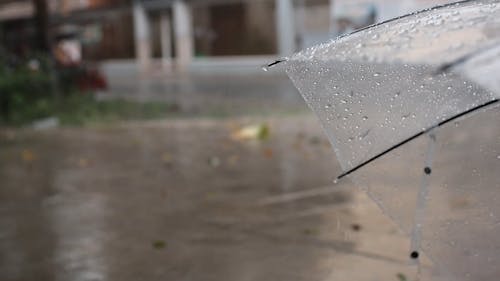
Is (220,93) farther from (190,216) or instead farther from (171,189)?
(190,216)

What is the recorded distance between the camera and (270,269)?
4578 mm

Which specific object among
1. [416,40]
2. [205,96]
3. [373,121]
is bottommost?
[205,96]

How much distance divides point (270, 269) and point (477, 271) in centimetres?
170

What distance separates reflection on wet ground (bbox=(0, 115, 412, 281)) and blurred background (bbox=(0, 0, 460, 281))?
0.02 m

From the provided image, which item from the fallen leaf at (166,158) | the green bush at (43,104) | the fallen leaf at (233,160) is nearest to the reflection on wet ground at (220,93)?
the green bush at (43,104)

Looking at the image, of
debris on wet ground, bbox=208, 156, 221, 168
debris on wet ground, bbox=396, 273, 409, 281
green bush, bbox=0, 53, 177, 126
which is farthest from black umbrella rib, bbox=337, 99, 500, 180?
green bush, bbox=0, 53, 177, 126

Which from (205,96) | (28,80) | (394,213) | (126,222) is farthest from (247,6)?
(394,213)

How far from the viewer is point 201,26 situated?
98.6ft

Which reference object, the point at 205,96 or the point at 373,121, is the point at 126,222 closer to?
the point at 373,121

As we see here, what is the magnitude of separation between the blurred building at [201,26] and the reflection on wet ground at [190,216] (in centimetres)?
1293

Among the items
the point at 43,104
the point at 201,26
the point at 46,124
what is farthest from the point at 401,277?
the point at 201,26

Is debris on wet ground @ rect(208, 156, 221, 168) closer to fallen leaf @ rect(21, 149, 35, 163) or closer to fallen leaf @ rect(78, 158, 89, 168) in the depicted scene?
fallen leaf @ rect(78, 158, 89, 168)

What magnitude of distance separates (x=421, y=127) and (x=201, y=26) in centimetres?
2798

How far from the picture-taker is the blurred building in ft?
79.2
